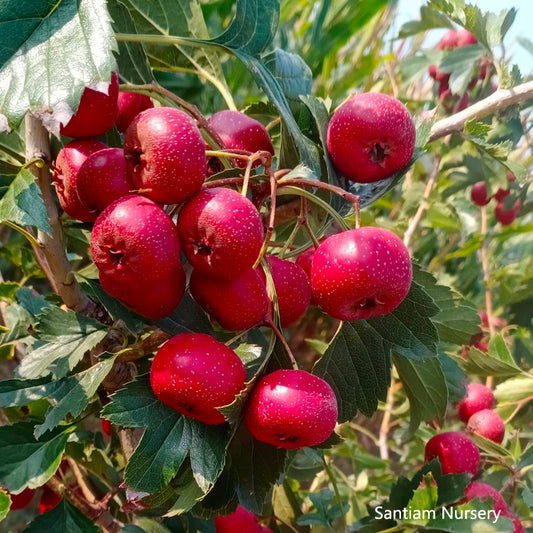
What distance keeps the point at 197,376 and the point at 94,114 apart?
0.27 metres

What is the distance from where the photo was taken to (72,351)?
66 cm

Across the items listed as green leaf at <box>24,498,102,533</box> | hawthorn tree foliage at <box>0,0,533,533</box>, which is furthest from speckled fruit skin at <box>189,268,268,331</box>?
green leaf at <box>24,498,102,533</box>

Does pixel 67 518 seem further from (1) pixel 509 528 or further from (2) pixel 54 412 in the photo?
(1) pixel 509 528

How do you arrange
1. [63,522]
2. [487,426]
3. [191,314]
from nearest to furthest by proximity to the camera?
[191,314], [63,522], [487,426]

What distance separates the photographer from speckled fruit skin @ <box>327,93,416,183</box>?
695 mm

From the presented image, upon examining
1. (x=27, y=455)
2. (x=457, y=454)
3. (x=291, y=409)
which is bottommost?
(x=457, y=454)

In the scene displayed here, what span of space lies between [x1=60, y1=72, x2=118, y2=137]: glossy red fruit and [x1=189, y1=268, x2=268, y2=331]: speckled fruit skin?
0.58 ft

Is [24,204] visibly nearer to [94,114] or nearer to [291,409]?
[94,114]

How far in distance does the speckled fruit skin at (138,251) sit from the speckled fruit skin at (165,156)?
0.02 m

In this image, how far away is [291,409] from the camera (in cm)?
58

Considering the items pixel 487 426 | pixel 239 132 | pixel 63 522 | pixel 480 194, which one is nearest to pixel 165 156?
pixel 239 132

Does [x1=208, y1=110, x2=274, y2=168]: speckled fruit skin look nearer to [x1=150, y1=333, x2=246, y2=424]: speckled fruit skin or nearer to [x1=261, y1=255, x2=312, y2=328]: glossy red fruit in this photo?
[x1=261, y1=255, x2=312, y2=328]: glossy red fruit

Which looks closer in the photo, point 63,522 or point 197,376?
point 197,376

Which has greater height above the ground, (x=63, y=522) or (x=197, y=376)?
(x=197, y=376)
